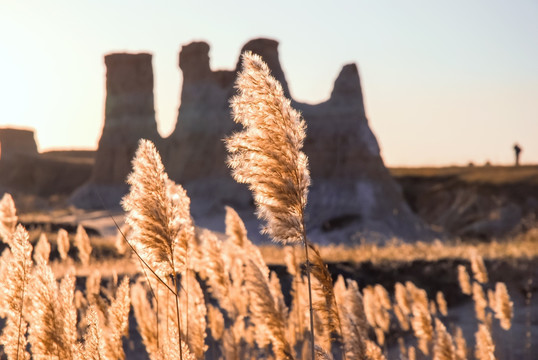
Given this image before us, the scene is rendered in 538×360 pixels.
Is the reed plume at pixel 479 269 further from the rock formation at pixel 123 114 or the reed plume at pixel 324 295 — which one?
the rock formation at pixel 123 114

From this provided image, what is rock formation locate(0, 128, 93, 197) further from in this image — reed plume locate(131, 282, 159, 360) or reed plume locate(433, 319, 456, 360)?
reed plume locate(433, 319, 456, 360)

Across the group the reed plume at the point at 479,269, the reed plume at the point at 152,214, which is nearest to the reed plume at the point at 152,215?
the reed plume at the point at 152,214

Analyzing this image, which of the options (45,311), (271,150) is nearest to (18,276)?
(45,311)

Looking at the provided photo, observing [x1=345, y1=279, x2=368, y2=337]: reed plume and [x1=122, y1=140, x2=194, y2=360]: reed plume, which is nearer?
[x1=122, y1=140, x2=194, y2=360]: reed plume

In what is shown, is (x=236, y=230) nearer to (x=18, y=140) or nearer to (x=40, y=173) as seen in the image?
(x=40, y=173)

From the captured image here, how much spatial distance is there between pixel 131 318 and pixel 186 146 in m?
27.8

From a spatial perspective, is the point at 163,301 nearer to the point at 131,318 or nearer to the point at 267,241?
the point at 131,318

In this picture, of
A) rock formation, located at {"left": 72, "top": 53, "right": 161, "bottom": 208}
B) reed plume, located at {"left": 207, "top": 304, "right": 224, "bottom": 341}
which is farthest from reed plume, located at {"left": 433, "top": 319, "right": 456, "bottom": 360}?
rock formation, located at {"left": 72, "top": 53, "right": 161, "bottom": 208}

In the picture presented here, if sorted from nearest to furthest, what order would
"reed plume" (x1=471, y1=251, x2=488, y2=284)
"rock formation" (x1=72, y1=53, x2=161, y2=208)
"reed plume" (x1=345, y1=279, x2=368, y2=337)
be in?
"reed plume" (x1=345, y1=279, x2=368, y2=337)
"reed plume" (x1=471, y1=251, x2=488, y2=284)
"rock formation" (x1=72, y1=53, x2=161, y2=208)

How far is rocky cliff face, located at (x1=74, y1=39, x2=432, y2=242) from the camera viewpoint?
33.2m

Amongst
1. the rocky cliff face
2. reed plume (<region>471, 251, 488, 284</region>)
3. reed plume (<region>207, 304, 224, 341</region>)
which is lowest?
reed plume (<region>207, 304, 224, 341</region>)

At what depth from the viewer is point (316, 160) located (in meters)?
35.2

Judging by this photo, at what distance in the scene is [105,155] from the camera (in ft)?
140

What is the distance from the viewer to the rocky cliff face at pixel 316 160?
3319 cm
